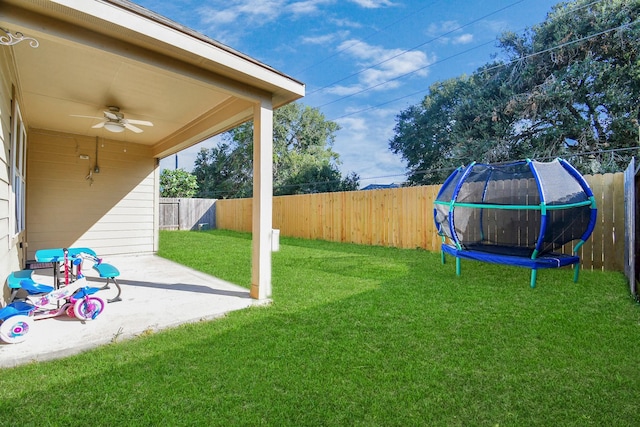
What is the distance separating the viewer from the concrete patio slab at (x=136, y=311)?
7.63 feet

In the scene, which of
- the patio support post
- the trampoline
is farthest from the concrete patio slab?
the trampoline

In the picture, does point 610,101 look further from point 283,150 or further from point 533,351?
point 283,150

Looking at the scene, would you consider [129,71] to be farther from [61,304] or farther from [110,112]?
[61,304]

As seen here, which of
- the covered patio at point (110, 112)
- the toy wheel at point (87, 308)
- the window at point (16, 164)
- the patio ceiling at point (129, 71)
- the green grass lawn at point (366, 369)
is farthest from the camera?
the window at point (16, 164)

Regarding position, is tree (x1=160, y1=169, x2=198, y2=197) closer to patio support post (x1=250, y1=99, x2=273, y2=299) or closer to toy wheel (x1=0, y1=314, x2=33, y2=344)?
patio support post (x1=250, y1=99, x2=273, y2=299)

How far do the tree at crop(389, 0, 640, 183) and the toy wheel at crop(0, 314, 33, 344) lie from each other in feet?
43.4

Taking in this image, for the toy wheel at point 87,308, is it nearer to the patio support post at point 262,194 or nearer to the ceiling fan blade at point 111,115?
the patio support post at point 262,194

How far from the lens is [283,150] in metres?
20.9

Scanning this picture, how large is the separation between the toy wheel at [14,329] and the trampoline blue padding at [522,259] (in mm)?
4868

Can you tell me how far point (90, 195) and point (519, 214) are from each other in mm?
7842

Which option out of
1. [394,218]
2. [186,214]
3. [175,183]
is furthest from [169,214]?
[394,218]

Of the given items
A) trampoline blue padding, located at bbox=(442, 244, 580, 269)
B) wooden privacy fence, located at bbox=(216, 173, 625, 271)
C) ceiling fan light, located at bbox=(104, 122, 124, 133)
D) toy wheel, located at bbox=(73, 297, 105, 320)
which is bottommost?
toy wheel, located at bbox=(73, 297, 105, 320)

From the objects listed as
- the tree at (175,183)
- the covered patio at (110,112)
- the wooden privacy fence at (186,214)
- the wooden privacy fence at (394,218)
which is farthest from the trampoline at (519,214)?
the tree at (175,183)

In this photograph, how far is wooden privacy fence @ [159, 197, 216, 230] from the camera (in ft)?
46.7
